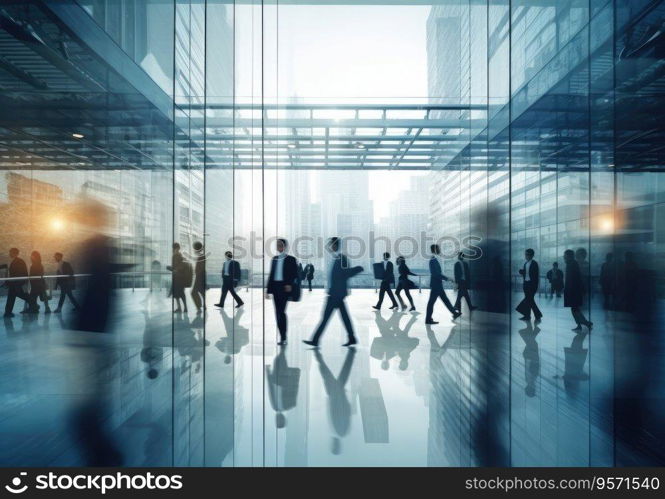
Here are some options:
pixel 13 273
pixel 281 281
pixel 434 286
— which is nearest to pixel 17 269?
pixel 13 273

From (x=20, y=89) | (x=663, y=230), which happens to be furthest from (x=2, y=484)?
(x=663, y=230)

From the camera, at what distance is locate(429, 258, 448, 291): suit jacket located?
809 centimetres

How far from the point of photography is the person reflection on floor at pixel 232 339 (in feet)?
18.0

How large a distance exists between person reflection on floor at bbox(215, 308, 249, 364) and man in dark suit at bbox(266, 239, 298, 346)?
73 cm

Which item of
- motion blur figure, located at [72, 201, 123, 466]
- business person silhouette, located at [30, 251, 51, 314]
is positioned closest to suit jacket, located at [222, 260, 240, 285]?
motion blur figure, located at [72, 201, 123, 466]

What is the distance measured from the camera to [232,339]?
641cm

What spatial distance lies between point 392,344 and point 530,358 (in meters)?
2.01

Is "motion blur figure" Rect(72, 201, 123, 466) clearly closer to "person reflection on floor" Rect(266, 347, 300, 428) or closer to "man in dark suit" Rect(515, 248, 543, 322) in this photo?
"person reflection on floor" Rect(266, 347, 300, 428)

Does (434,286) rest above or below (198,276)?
below

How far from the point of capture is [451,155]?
45.4ft

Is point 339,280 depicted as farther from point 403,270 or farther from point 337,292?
point 403,270

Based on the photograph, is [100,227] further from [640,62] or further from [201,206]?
[640,62]

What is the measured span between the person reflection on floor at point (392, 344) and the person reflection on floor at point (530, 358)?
1.38 meters

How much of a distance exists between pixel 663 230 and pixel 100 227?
2057 centimetres
